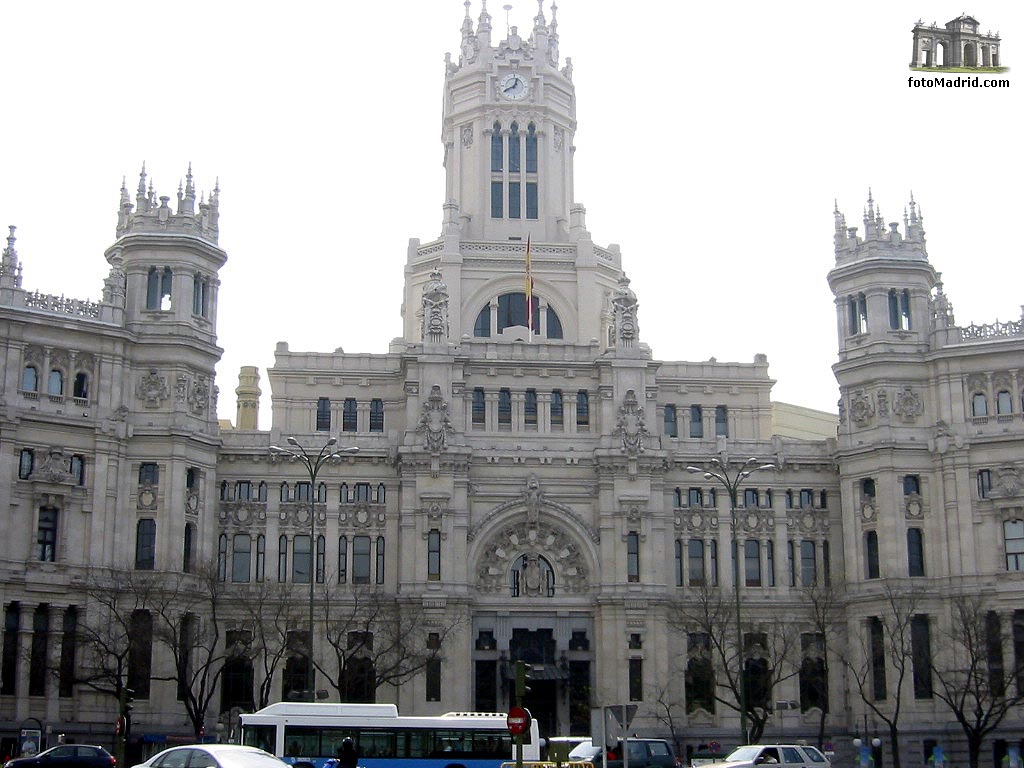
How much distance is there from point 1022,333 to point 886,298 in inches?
309

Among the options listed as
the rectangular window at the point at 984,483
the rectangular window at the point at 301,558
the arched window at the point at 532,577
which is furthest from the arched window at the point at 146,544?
the rectangular window at the point at 984,483

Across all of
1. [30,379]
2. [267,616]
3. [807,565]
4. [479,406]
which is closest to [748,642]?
[807,565]

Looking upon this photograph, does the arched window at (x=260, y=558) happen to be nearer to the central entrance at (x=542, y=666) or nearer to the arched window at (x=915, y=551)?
the central entrance at (x=542, y=666)

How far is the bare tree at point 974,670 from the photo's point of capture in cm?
7669

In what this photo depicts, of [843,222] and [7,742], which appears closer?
[7,742]

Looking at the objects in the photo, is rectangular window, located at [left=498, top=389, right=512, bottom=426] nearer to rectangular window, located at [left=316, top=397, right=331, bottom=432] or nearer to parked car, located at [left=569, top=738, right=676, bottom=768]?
rectangular window, located at [left=316, top=397, right=331, bottom=432]

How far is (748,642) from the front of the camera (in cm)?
8938

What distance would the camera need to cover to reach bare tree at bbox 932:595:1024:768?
76688mm

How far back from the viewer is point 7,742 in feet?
252

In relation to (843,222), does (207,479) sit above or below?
below

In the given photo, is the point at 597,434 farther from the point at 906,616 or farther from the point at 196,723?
the point at 196,723

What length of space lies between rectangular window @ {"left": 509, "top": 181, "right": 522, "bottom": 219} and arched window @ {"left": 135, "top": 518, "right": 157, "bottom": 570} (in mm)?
36002

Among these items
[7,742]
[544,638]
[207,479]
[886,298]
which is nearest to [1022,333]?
[886,298]

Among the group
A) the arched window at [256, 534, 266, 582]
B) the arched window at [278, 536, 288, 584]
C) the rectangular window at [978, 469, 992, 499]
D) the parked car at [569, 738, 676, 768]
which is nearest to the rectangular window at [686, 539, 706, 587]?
the rectangular window at [978, 469, 992, 499]
